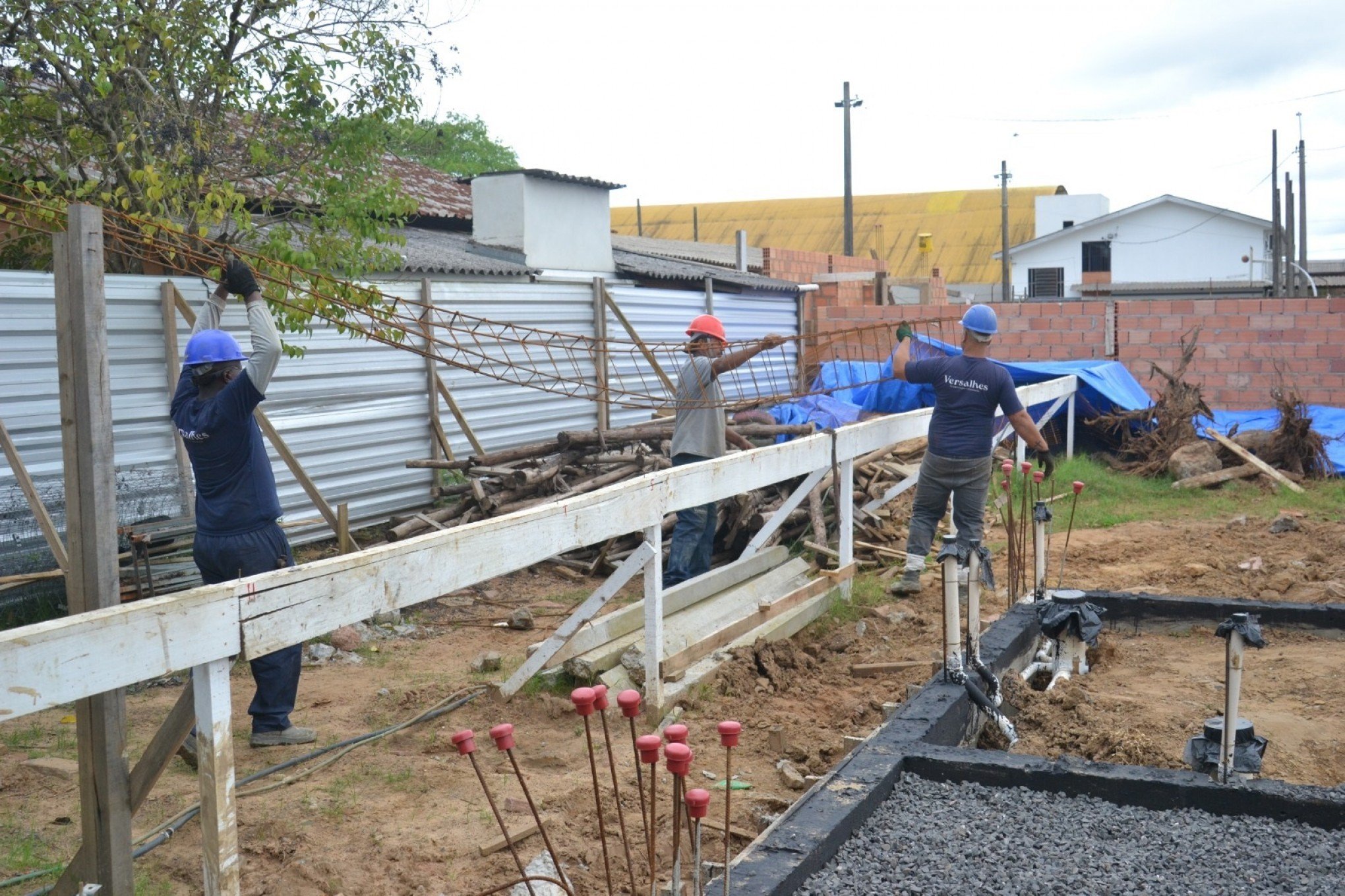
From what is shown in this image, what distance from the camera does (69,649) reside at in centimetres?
285

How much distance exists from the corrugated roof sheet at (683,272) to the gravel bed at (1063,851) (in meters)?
14.0

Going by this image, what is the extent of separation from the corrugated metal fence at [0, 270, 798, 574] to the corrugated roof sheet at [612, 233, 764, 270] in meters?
7.23

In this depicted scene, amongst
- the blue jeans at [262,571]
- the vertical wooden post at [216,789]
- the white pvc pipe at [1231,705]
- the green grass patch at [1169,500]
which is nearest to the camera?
the vertical wooden post at [216,789]

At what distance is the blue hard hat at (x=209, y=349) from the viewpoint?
5.28m

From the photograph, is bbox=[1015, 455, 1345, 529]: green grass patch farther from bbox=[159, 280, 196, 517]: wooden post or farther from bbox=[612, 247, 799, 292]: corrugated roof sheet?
bbox=[159, 280, 196, 517]: wooden post

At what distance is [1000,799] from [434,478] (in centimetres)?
876

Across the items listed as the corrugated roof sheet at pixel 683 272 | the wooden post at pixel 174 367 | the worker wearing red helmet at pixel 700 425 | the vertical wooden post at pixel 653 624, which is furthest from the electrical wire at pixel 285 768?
the corrugated roof sheet at pixel 683 272

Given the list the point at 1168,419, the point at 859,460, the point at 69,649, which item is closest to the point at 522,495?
the point at 859,460

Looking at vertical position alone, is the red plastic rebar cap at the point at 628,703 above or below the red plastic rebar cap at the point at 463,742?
above

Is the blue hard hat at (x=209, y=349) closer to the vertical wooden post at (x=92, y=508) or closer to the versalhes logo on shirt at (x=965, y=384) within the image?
the vertical wooden post at (x=92, y=508)

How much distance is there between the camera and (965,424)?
26.2 feet

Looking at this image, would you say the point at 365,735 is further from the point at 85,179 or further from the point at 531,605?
the point at 85,179

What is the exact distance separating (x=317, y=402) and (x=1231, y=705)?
8.72 meters

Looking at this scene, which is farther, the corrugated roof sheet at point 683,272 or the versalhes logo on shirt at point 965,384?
the corrugated roof sheet at point 683,272
